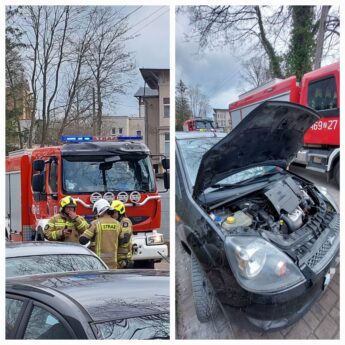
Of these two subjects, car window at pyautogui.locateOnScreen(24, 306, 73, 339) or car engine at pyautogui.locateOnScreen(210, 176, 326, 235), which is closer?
car window at pyautogui.locateOnScreen(24, 306, 73, 339)

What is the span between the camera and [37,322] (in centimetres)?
181

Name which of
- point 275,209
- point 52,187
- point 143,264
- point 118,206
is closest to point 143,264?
point 143,264

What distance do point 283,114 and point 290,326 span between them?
1.20 meters

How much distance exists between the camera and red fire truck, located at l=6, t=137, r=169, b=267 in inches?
138

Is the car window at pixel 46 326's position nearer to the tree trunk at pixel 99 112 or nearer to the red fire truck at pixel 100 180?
the red fire truck at pixel 100 180

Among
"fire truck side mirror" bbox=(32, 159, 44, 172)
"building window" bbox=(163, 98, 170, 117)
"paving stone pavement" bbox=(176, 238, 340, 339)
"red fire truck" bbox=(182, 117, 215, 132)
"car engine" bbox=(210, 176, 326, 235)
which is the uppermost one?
"building window" bbox=(163, 98, 170, 117)

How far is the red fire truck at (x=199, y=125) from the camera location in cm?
245

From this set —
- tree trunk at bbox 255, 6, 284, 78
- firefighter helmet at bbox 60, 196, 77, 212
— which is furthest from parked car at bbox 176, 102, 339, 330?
firefighter helmet at bbox 60, 196, 77, 212

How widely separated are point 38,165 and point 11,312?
225cm

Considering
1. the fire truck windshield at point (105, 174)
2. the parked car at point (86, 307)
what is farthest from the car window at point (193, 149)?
the fire truck windshield at point (105, 174)

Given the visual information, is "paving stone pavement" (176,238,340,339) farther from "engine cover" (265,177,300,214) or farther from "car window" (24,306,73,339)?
"car window" (24,306,73,339)

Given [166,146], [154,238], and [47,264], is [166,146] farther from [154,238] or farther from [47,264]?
[47,264]

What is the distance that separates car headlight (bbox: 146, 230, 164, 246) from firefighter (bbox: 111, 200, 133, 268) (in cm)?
22
